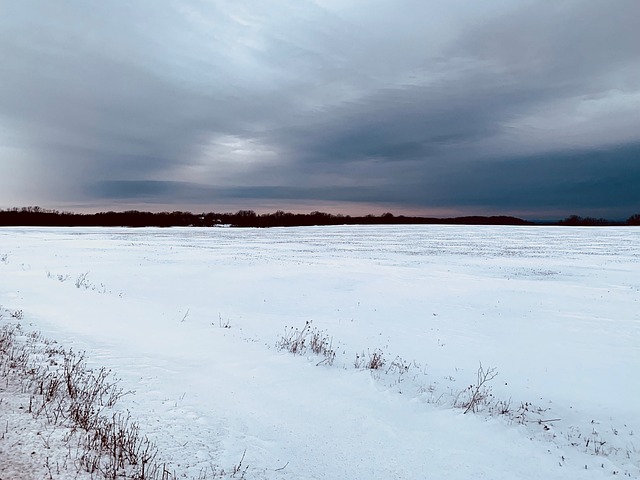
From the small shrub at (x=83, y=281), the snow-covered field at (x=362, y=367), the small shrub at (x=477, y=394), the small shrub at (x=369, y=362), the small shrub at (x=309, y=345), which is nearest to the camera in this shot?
the snow-covered field at (x=362, y=367)

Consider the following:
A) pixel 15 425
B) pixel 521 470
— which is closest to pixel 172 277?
pixel 15 425

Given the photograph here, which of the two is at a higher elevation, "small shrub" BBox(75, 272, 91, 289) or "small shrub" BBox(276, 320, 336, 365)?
"small shrub" BBox(75, 272, 91, 289)

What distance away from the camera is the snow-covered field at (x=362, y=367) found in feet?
21.3

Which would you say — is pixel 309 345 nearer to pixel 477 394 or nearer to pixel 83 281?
pixel 477 394

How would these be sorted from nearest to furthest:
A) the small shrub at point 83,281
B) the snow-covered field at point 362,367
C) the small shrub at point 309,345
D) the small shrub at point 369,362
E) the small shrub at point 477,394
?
the snow-covered field at point 362,367, the small shrub at point 477,394, the small shrub at point 369,362, the small shrub at point 309,345, the small shrub at point 83,281

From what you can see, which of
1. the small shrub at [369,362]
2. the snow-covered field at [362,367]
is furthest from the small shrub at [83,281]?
the small shrub at [369,362]

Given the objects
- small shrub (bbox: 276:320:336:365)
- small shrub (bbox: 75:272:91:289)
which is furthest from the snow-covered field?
small shrub (bbox: 276:320:336:365)

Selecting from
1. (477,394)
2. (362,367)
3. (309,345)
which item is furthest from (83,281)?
(477,394)

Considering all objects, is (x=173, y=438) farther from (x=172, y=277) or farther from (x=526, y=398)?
(x=172, y=277)

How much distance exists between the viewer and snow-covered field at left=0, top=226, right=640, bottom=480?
21.3ft

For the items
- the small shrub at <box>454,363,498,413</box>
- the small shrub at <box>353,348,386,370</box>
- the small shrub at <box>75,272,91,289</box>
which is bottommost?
the small shrub at <box>454,363,498,413</box>

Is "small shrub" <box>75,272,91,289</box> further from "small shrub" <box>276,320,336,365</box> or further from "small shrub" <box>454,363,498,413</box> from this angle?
"small shrub" <box>454,363,498,413</box>

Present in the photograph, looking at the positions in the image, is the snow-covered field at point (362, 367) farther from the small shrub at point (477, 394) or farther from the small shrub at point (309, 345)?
the small shrub at point (309, 345)

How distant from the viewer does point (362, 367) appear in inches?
432
